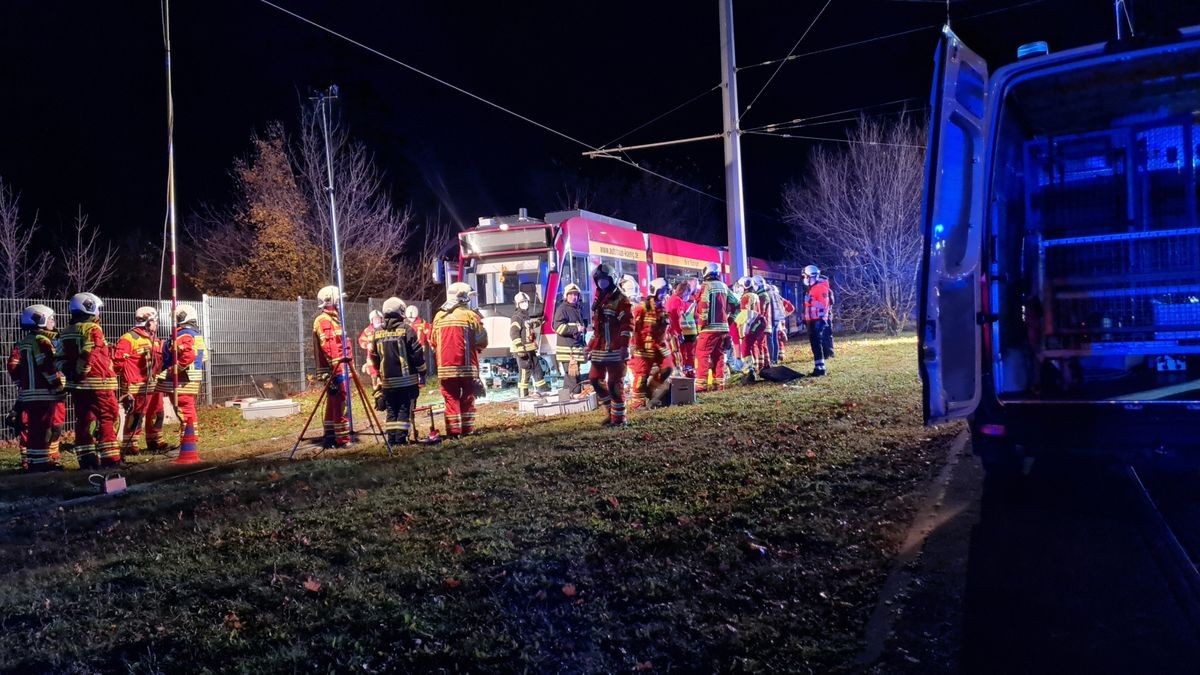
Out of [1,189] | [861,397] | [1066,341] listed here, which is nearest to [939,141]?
[1066,341]

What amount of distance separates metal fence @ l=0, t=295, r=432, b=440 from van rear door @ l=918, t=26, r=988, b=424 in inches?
539

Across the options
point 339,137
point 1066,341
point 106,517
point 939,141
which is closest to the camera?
point 939,141

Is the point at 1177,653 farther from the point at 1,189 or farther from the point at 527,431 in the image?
the point at 1,189

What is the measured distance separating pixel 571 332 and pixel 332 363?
445 centimetres

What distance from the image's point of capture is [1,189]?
19250mm

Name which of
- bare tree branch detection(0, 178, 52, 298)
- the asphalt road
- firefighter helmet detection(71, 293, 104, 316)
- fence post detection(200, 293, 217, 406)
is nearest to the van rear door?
the asphalt road

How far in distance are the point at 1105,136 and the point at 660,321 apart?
6.41 meters

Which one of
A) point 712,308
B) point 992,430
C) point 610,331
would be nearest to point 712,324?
point 712,308

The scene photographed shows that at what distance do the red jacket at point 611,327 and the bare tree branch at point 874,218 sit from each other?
22.8 metres

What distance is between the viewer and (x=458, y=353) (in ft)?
33.2

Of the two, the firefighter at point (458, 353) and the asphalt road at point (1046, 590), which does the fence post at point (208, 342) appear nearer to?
the firefighter at point (458, 353)

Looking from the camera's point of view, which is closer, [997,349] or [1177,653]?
[1177,653]

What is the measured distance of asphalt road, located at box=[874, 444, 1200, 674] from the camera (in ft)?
11.3

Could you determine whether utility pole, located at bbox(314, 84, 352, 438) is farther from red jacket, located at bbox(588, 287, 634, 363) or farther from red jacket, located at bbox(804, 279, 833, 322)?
red jacket, located at bbox(804, 279, 833, 322)
